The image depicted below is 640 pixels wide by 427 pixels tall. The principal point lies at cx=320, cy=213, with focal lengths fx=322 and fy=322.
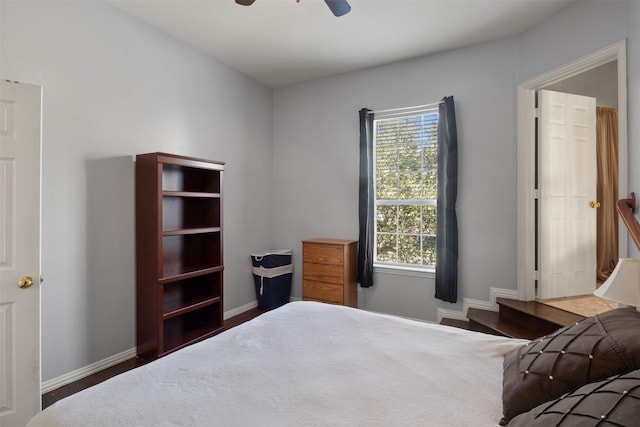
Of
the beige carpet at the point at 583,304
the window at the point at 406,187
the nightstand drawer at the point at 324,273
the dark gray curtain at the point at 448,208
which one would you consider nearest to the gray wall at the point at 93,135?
the nightstand drawer at the point at 324,273

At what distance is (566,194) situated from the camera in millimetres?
3199

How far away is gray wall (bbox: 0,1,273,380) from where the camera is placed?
2.28 meters

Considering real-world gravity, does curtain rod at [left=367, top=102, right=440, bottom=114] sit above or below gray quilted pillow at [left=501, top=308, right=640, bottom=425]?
above

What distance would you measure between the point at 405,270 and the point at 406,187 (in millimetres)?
965

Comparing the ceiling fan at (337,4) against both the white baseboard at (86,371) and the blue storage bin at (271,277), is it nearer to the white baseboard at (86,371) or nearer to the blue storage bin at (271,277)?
the blue storage bin at (271,277)

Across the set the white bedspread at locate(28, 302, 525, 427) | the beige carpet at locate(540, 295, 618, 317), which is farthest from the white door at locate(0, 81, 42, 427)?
the beige carpet at locate(540, 295, 618, 317)

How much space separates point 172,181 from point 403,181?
98.9 inches

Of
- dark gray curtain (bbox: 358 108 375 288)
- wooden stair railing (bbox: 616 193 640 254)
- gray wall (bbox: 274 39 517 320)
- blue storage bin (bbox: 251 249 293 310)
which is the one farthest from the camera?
blue storage bin (bbox: 251 249 293 310)

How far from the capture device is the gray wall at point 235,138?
91.1 inches

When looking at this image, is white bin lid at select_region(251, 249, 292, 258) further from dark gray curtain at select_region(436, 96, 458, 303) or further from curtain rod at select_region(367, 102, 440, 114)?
curtain rod at select_region(367, 102, 440, 114)

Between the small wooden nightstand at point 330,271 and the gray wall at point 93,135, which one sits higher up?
the gray wall at point 93,135

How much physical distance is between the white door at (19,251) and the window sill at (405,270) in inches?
121

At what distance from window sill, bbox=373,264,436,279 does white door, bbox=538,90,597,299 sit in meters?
1.01

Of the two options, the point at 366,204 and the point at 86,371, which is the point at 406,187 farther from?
the point at 86,371
